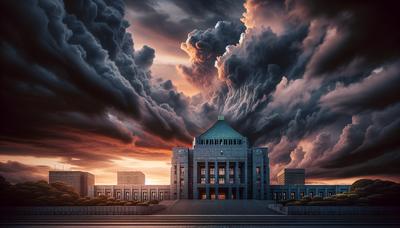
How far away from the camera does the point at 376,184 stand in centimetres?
7638

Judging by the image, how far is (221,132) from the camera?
161250 millimetres

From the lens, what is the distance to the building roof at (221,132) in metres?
161

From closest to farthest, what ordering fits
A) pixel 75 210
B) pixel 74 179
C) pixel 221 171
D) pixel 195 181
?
pixel 75 210
pixel 195 181
pixel 221 171
pixel 74 179

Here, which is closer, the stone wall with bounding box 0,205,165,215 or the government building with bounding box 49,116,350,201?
the stone wall with bounding box 0,205,165,215

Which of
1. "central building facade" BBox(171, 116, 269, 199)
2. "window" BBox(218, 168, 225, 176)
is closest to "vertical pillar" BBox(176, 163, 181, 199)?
"central building facade" BBox(171, 116, 269, 199)

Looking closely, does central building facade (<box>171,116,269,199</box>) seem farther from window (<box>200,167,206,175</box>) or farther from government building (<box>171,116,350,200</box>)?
window (<box>200,167,206,175</box>)

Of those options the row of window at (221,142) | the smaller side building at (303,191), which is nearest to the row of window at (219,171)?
the row of window at (221,142)

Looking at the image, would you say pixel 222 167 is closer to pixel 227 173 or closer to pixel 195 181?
pixel 227 173

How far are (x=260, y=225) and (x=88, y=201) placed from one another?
30.9 metres

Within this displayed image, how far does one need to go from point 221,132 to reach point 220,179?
47.0 feet

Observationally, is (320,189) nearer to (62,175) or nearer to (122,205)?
(62,175)

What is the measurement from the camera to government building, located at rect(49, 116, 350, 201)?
152 m

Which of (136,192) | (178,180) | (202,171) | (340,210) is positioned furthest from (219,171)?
(340,210)

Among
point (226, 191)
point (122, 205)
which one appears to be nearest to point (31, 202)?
point (122, 205)
